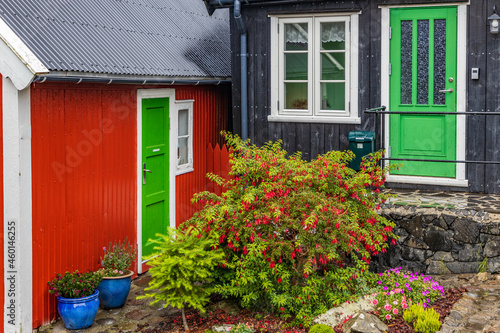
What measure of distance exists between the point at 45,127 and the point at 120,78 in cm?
140

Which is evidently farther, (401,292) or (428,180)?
(428,180)

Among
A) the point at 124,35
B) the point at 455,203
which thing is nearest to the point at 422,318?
the point at 455,203

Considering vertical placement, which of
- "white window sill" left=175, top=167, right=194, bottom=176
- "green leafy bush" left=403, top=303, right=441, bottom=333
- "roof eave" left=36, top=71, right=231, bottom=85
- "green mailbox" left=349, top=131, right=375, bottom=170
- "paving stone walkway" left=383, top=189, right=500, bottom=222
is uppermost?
"roof eave" left=36, top=71, right=231, bottom=85

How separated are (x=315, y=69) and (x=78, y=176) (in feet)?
14.2

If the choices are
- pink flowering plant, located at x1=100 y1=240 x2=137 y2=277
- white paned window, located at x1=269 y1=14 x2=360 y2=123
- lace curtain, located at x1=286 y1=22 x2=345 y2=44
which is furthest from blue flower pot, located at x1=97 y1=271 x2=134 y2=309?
lace curtain, located at x1=286 y1=22 x2=345 y2=44

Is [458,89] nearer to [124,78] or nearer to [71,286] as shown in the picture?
[124,78]

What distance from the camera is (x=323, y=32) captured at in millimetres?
10500

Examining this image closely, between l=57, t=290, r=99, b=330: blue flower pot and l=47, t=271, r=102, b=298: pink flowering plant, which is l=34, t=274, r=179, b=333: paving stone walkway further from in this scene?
l=47, t=271, r=102, b=298: pink flowering plant

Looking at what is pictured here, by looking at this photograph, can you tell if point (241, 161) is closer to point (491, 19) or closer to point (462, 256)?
point (462, 256)

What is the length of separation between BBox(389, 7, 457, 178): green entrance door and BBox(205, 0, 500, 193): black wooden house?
0.05 ft

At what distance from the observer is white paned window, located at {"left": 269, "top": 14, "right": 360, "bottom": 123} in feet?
34.0

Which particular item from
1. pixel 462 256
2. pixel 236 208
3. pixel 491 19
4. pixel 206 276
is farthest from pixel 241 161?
pixel 491 19

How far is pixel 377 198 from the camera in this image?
28.2 ft

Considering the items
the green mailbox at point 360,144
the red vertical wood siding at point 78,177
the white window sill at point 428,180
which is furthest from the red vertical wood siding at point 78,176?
the white window sill at point 428,180
